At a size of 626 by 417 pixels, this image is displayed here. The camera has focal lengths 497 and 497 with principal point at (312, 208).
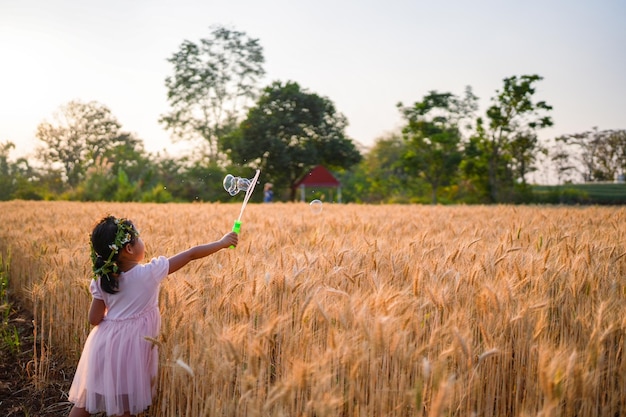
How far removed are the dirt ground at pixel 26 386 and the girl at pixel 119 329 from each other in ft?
2.15

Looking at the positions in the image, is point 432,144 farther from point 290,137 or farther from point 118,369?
point 118,369

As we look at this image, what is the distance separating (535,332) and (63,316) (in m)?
3.40

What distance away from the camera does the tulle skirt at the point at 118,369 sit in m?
2.61

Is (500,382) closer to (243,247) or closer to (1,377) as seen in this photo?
(243,247)

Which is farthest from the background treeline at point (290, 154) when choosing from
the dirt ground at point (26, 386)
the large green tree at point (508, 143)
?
the dirt ground at point (26, 386)

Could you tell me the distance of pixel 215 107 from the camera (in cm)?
4588

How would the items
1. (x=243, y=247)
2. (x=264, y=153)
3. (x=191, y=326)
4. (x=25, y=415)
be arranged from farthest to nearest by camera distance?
(x=264, y=153) < (x=243, y=247) < (x=25, y=415) < (x=191, y=326)

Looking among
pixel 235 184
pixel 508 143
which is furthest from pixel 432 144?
pixel 235 184

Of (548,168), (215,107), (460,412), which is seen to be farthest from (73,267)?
(215,107)

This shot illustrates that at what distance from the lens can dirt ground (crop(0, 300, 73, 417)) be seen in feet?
10.6

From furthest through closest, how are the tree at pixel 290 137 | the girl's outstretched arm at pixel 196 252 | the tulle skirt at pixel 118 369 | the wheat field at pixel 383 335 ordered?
the tree at pixel 290 137, the girl's outstretched arm at pixel 196 252, the tulle skirt at pixel 118 369, the wheat field at pixel 383 335

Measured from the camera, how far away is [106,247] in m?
2.69

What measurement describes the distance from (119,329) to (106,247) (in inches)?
18.4

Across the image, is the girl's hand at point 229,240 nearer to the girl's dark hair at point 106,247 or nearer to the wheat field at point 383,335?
the wheat field at point 383,335
